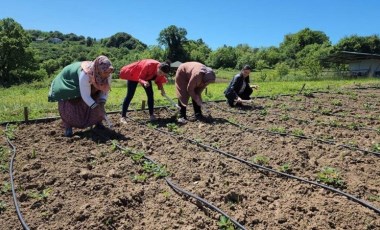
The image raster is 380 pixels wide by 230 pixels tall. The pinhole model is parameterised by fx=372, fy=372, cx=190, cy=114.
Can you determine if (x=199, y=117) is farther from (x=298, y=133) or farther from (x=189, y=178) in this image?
(x=189, y=178)

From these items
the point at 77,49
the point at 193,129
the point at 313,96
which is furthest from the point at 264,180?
the point at 77,49

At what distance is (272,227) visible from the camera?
114 inches

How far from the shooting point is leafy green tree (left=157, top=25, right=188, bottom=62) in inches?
2569

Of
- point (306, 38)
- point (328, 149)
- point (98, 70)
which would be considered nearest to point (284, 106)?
point (328, 149)

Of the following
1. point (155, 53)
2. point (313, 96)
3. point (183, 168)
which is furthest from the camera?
point (155, 53)

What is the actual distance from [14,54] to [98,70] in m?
31.0

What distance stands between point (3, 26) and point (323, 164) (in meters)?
Result: 34.5

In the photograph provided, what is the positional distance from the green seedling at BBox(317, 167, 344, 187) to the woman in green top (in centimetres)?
282

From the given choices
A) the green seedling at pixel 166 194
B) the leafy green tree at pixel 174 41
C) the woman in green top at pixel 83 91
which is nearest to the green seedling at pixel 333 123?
the woman in green top at pixel 83 91

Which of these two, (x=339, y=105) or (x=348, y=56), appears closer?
(x=339, y=105)

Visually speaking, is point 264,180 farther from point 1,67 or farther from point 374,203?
point 1,67

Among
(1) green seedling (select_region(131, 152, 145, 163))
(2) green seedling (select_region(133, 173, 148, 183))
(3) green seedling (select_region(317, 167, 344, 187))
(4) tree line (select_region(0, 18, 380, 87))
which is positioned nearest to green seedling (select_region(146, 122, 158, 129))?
(1) green seedling (select_region(131, 152, 145, 163))

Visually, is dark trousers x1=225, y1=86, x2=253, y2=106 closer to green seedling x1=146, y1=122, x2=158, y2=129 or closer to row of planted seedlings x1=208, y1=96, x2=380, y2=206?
row of planted seedlings x1=208, y1=96, x2=380, y2=206

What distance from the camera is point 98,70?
4785 mm
